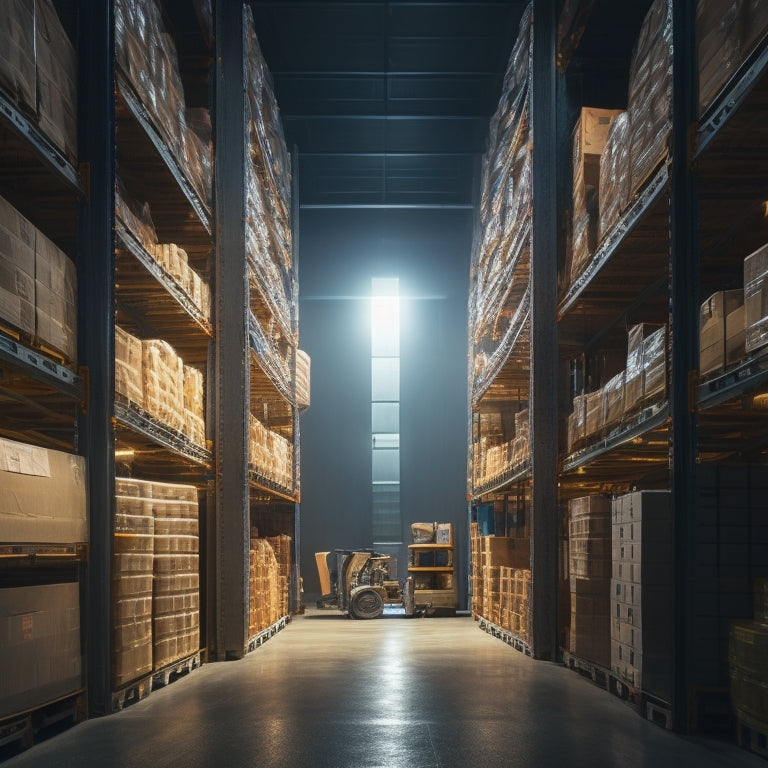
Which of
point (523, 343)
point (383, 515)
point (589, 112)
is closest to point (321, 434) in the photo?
point (383, 515)

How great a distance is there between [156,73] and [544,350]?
4.48 meters

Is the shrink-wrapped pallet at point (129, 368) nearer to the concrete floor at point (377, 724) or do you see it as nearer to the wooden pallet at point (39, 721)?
the wooden pallet at point (39, 721)

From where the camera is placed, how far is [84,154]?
6055mm

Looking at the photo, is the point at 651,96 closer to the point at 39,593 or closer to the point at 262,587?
the point at 39,593

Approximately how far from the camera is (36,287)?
5.18 metres

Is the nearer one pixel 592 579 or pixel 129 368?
pixel 129 368

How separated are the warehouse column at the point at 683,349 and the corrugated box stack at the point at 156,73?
3.66 m

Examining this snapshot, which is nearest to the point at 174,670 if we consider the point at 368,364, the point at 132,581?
the point at 132,581

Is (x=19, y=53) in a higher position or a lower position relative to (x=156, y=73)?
lower

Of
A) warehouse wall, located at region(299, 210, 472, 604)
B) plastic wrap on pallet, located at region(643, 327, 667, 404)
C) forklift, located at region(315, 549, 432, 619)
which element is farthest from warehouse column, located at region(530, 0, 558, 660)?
warehouse wall, located at region(299, 210, 472, 604)

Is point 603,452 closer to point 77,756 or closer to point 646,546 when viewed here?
point 646,546

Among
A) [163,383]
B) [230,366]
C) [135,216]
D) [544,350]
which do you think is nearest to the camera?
[135,216]

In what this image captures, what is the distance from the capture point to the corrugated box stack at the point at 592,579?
756 centimetres

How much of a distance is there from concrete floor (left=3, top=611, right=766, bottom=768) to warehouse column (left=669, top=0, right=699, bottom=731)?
1.89 feet
